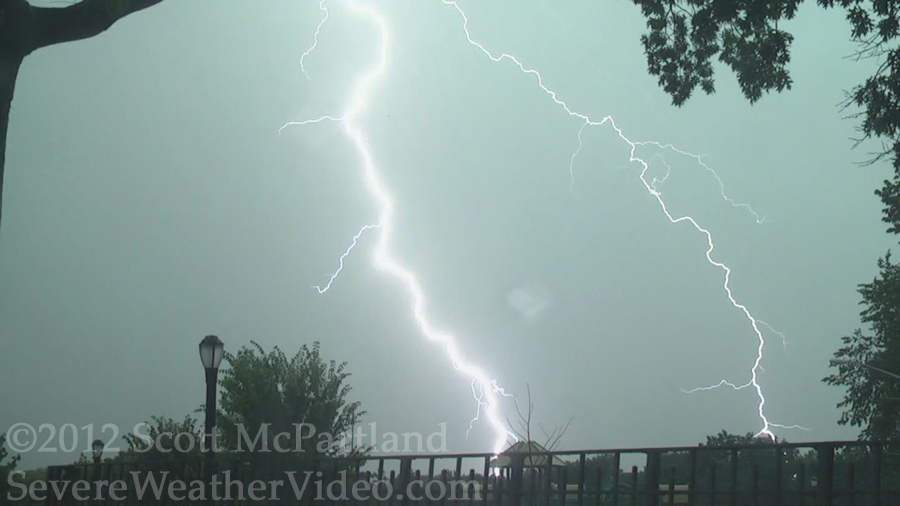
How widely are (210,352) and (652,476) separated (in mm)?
7532

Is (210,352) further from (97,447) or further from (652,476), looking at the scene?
(97,447)

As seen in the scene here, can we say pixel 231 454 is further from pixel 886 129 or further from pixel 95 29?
pixel 886 129

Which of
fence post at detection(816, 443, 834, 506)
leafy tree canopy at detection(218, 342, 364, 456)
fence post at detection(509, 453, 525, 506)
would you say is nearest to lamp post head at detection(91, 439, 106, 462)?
leafy tree canopy at detection(218, 342, 364, 456)

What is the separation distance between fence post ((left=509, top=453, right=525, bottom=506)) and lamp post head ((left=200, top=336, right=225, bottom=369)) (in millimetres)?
6141

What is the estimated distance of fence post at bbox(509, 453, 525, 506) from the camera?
285 inches

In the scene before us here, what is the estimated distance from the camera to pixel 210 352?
40.1 feet

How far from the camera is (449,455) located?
7.66 meters

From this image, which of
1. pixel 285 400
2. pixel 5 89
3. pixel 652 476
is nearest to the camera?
pixel 652 476

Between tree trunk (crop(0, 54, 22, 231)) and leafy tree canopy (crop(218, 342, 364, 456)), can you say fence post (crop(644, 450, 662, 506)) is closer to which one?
tree trunk (crop(0, 54, 22, 231))

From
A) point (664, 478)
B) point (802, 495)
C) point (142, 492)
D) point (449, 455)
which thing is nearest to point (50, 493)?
point (142, 492)

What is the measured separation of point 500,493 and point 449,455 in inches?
23.8

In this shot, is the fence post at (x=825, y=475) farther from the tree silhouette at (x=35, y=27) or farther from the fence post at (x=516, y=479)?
the tree silhouette at (x=35, y=27)

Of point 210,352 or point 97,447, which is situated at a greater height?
point 210,352

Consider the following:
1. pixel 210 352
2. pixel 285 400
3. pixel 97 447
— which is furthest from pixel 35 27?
pixel 97 447
